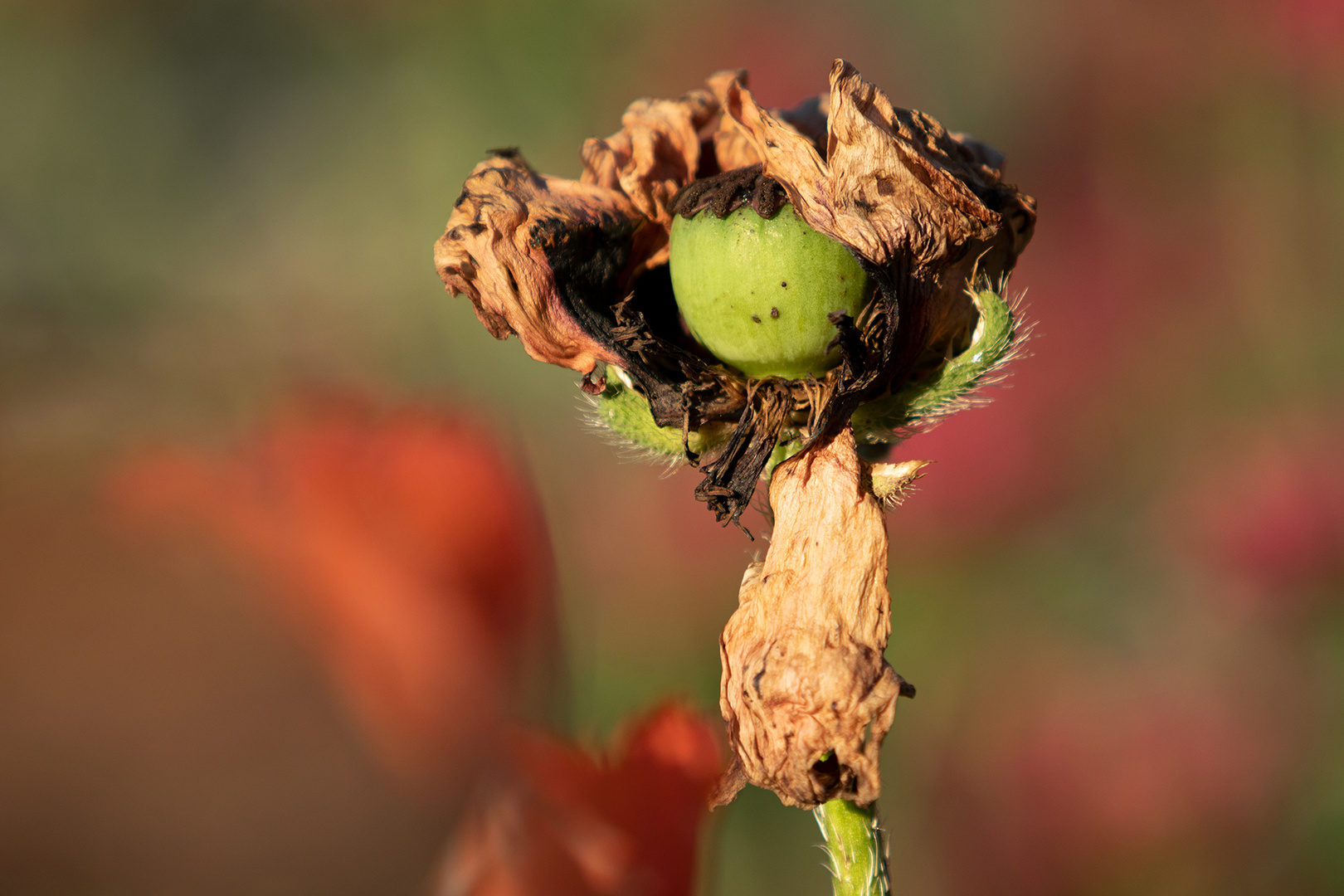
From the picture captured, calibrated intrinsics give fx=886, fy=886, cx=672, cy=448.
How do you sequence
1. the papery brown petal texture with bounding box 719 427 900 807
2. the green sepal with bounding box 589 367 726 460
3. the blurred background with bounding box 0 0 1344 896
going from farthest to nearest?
the blurred background with bounding box 0 0 1344 896, the green sepal with bounding box 589 367 726 460, the papery brown petal texture with bounding box 719 427 900 807

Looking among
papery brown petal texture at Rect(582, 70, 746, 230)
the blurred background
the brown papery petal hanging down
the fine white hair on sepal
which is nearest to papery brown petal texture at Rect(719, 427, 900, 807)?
the brown papery petal hanging down

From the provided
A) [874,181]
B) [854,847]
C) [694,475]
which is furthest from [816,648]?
[694,475]

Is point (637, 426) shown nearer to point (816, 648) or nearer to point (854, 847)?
point (816, 648)

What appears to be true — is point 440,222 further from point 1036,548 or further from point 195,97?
point 1036,548

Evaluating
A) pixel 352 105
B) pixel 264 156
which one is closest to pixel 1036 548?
pixel 352 105

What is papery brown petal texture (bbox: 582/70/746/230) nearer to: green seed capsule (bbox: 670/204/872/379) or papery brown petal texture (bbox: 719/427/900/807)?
green seed capsule (bbox: 670/204/872/379)

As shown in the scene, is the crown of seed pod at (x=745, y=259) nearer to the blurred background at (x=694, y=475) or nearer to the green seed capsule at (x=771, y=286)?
the green seed capsule at (x=771, y=286)
